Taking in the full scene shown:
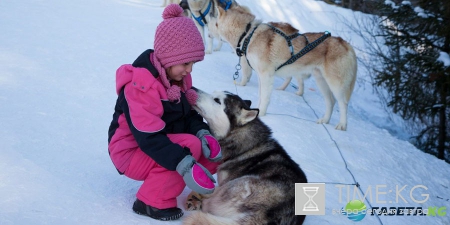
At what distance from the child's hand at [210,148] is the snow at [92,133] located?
1.24ft

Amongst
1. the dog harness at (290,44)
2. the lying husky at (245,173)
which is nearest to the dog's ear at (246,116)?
the lying husky at (245,173)

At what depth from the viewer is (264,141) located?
2.93 metres

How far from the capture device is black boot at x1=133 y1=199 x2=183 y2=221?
2.37m

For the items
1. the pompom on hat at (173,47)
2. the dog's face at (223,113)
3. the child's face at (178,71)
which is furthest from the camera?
the dog's face at (223,113)

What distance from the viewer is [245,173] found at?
2682mm

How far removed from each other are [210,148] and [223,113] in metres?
0.40

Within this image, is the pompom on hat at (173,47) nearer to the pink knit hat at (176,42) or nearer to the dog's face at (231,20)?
the pink knit hat at (176,42)

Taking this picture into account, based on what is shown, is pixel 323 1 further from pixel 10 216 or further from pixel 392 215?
pixel 10 216

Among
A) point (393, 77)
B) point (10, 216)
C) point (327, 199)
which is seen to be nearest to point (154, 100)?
point (10, 216)

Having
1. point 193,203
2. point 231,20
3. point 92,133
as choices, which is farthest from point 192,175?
point 231,20

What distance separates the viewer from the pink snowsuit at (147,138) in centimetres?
224

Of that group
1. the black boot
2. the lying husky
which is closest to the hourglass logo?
the lying husky

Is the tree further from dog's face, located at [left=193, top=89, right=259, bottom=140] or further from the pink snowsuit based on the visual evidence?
the pink snowsuit

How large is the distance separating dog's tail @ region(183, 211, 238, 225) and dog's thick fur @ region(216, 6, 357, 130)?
3128 mm
